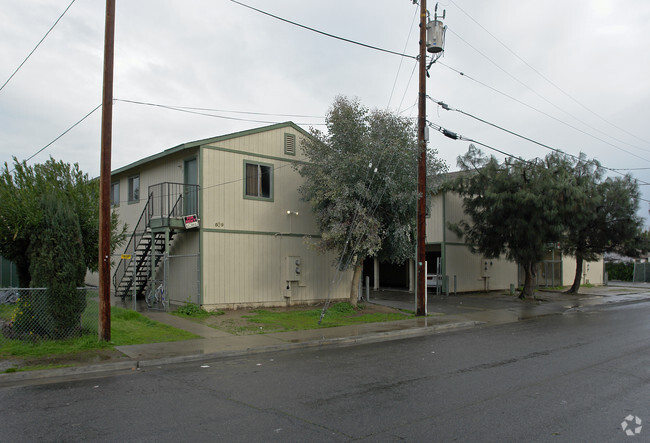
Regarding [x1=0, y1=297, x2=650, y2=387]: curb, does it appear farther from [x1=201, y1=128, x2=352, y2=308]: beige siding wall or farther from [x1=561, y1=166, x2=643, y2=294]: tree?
[x1=561, y1=166, x2=643, y2=294]: tree

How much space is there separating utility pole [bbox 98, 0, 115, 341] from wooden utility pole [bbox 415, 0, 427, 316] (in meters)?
9.63

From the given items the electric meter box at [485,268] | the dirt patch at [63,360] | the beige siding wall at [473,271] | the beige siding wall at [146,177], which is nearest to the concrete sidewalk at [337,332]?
the dirt patch at [63,360]

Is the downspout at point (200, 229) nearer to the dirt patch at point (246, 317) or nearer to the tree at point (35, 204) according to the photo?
the dirt patch at point (246, 317)

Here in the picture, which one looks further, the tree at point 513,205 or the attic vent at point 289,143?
the tree at point 513,205

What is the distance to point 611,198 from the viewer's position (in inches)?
1053

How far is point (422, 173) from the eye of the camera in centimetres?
1652

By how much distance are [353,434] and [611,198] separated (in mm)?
26223

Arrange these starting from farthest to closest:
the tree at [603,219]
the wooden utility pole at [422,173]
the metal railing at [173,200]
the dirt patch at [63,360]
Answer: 1. the tree at [603,219]
2. the metal railing at [173,200]
3. the wooden utility pole at [422,173]
4. the dirt patch at [63,360]

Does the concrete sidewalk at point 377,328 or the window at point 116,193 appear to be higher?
the window at point 116,193

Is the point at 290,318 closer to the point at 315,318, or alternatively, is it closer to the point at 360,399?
the point at 315,318

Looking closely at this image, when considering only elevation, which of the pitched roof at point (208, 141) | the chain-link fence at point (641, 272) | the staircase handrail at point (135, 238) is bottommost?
the chain-link fence at point (641, 272)

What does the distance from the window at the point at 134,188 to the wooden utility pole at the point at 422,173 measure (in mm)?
11899

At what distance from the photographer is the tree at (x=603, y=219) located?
990 inches

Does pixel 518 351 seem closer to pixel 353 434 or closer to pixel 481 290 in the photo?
pixel 353 434
